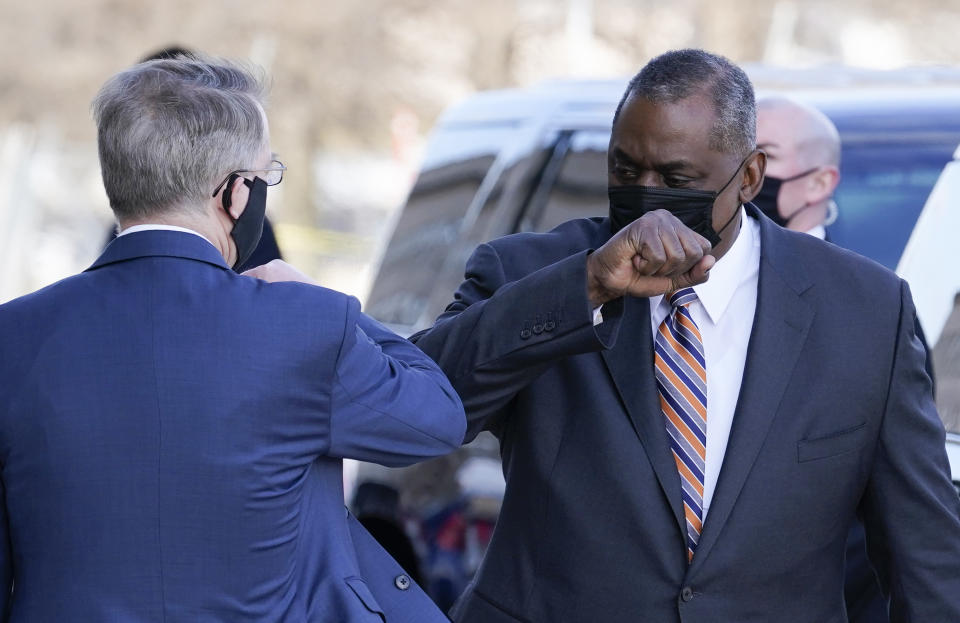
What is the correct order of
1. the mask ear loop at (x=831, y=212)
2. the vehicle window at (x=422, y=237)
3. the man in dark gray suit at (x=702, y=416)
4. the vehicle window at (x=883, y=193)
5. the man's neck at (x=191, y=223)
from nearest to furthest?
the man's neck at (x=191, y=223), the man in dark gray suit at (x=702, y=416), the vehicle window at (x=883, y=193), the mask ear loop at (x=831, y=212), the vehicle window at (x=422, y=237)

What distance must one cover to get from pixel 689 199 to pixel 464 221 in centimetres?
216

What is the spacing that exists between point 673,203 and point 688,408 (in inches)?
14.6

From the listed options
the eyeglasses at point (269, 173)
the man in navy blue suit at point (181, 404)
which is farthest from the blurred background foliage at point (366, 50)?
the man in navy blue suit at point (181, 404)

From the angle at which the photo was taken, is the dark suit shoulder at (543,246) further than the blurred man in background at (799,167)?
No

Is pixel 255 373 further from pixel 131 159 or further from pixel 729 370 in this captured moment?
pixel 729 370

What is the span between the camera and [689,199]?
2426 millimetres

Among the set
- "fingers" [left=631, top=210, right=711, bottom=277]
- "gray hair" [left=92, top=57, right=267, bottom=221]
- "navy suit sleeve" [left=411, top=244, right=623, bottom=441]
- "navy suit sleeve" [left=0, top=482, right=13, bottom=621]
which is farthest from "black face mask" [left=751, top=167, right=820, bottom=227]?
"navy suit sleeve" [left=0, top=482, right=13, bottom=621]

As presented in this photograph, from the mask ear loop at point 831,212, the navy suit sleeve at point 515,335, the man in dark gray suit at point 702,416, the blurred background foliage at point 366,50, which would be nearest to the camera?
the navy suit sleeve at point 515,335

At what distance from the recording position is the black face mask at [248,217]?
6.75ft

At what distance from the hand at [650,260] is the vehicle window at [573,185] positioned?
1.90 m

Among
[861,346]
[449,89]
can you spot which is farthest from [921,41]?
[861,346]

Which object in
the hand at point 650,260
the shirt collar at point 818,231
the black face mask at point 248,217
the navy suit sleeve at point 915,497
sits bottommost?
the navy suit sleeve at point 915,497

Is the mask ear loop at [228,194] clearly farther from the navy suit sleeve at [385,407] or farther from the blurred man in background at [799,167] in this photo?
the blurred man in background at [799,167]

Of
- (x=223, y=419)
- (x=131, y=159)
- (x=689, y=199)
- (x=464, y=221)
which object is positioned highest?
(x=131, y=159)
